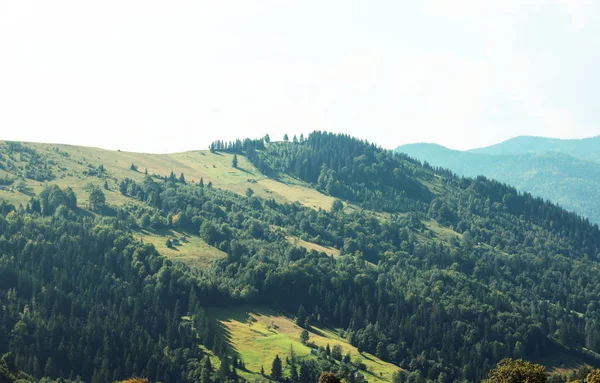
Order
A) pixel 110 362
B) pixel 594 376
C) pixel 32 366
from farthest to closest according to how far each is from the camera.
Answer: pixel 110 362 → pixel 32 366 → pixel 594 376

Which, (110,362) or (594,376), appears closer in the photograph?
(594,376)

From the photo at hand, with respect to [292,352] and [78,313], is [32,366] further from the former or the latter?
[292,352]

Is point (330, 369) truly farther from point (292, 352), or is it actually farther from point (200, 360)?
point (200, 360)

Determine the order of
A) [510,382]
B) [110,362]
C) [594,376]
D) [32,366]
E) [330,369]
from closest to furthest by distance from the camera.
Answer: [594,376], [510,382], [32,366], [110,362], [330,369]

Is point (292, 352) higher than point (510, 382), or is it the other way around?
point (510, 382)

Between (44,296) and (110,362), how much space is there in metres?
34.1

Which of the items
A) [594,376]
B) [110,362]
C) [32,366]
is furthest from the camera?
[110,362]

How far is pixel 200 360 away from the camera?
182125mm

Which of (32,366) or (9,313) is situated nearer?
(32,366)

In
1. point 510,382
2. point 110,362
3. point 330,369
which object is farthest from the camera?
point 330,369

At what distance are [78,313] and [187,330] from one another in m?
31.5

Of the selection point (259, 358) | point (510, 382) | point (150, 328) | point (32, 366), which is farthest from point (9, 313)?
point (510, 382)

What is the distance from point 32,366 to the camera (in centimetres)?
16300

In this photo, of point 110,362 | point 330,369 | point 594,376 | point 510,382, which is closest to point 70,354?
point 110,362
